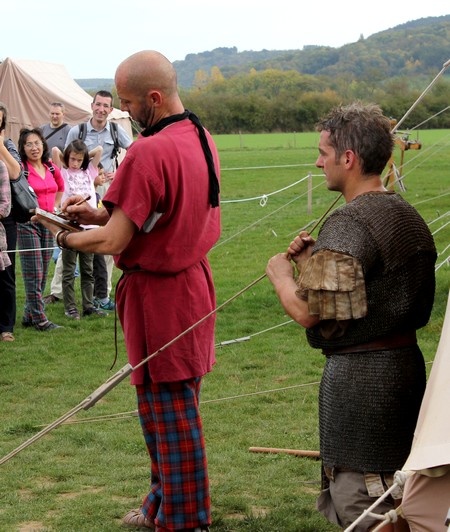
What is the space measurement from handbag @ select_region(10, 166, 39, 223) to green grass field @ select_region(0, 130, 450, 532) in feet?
3.81

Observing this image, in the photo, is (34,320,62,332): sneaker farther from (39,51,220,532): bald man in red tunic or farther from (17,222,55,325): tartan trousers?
(39,51,220,532): bald man in red tunic

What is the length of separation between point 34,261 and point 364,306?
19.8 feet

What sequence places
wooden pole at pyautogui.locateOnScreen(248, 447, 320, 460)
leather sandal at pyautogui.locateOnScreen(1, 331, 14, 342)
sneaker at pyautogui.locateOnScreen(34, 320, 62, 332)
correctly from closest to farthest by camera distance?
wooden pole at pyautogui.locateOnScreen(248, 447, 320, 460), leather sandal at pyautogui.locateOnScreen(1, 331, 14, 342), sneaker at pyautogui.locateOnScreen(34, 320, 62, 332)

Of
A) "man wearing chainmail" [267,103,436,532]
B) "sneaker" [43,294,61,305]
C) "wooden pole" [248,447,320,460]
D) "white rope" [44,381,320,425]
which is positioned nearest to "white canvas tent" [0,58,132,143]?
"sneaker" [43,294,61,305]

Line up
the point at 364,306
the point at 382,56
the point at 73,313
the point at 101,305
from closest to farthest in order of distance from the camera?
1. the point at 364,306
2. the point at 73,313
3. the point at 101,305
4. the point at 382,56

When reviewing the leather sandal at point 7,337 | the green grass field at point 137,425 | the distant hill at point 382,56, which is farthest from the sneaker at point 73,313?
the distant hill at point 382,56

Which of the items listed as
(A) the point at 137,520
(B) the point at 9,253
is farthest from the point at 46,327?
(A) the point at 137,520

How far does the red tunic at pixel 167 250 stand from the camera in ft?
11.7

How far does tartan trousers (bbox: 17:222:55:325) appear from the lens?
28.0 feet

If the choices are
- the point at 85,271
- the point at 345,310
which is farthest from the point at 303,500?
the point at 85,271

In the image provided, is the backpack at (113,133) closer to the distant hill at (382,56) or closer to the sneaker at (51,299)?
the sneaker at (51,299)

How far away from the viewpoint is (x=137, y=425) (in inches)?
231

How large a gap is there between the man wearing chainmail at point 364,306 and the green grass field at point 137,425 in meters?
1.12

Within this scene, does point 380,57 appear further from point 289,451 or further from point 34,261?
point 289,451
